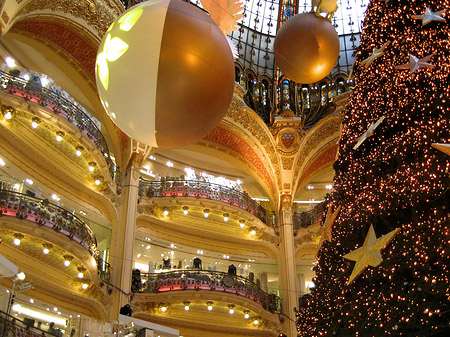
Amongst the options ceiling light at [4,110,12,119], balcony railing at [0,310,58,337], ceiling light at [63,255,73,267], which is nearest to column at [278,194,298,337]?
ceiling light at [63,255,73,267]

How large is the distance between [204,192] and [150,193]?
2073mm

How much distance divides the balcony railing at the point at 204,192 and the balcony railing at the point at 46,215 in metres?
3.81

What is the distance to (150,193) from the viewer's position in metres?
18.2

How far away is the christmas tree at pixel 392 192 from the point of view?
5078 mm

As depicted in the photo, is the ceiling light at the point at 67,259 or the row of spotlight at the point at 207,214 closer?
the ceiling light at the point at 67,259

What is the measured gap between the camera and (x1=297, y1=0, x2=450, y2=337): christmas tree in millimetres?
5078

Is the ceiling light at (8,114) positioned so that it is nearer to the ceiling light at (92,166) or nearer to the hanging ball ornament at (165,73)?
the ceiling light at (92,166)

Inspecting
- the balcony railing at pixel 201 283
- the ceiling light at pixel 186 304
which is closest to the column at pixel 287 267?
the balcony railing at pixel 201 283

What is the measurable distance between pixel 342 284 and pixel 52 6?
1241 cm

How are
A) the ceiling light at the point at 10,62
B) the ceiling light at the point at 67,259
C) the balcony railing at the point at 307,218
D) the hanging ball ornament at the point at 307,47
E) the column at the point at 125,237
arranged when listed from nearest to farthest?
the hanging ball ornament at the point at 307,47, the ceiling light at the point at 67,259, the column at the point at 125,237, the ceiling light at the point at 10,62, the balcony railing at the point at 307,218

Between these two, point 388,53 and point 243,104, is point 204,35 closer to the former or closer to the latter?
point 388,53

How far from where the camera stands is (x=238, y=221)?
1997 cm

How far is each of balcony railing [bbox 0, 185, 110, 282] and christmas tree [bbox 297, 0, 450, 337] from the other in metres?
8.37

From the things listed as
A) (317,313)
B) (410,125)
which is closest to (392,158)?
(410,125)
